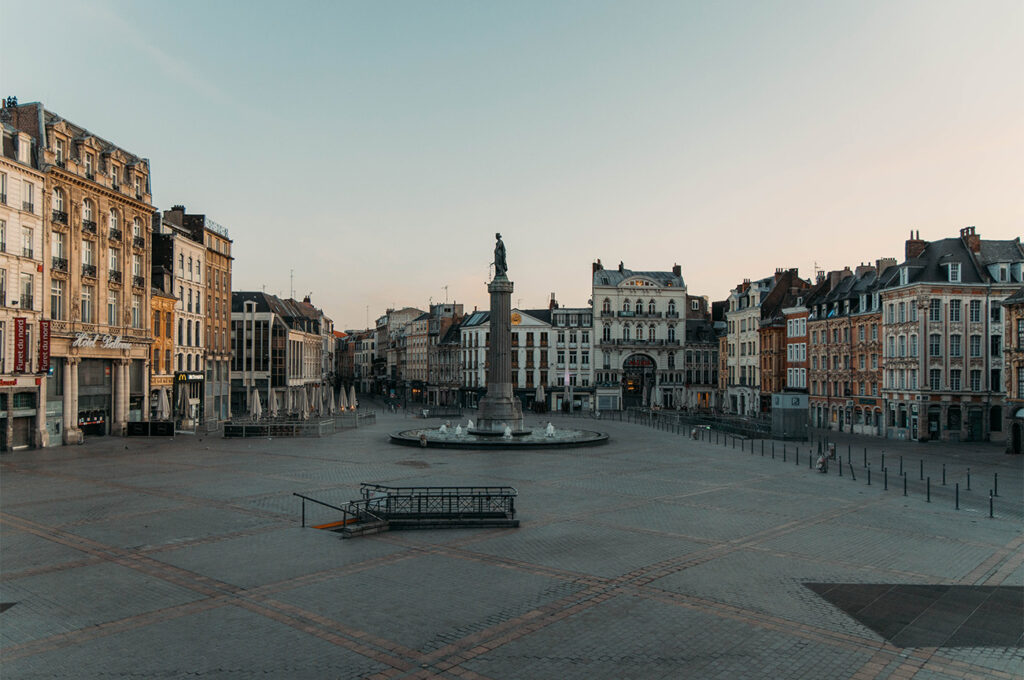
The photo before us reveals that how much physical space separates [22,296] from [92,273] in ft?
22.1

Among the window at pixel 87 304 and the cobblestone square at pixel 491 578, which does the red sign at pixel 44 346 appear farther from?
the cobblestone square at pixel 491 578

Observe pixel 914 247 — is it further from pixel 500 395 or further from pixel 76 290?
pixel 76 290

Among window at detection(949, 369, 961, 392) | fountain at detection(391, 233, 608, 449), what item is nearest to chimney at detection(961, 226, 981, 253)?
window at detection(949, 369, 961, 392)

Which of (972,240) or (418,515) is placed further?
(972,240)

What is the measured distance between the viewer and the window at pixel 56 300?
4550 cm

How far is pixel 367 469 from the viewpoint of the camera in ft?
116

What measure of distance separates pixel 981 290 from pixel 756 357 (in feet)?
101

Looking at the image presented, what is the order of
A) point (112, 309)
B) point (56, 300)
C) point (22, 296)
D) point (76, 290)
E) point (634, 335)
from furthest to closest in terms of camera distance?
point (634, 335) → point (112, 309) → point (76, 290) → point (56, 300) → point (22, 296)

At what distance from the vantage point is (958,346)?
58.2 meters

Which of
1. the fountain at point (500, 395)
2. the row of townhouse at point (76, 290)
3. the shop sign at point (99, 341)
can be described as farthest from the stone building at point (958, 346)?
the shop sign at point (99, 341)

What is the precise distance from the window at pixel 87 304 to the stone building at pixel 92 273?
63 millimetres

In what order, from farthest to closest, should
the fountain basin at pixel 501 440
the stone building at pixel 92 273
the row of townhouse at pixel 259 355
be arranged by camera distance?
the row of townhouse at pixel 259 355, the fountain basin at pixel 501 440, the stone building at pixel 92 273

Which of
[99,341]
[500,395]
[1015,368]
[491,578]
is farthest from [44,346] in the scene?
[1015,368]

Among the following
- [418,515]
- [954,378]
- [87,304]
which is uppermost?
[87,304]
